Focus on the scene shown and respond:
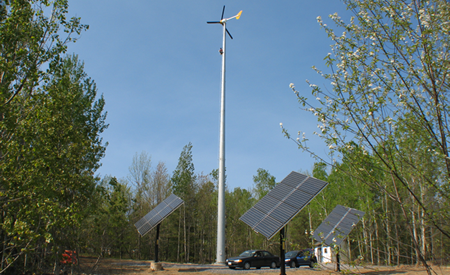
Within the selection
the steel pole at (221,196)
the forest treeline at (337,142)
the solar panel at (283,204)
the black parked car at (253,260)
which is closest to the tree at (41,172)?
the forest treeline at (337,142)

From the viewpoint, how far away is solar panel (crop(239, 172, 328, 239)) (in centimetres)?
782

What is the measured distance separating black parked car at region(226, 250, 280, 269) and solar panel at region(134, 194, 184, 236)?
601 centimetres

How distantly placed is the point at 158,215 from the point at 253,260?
7891mm

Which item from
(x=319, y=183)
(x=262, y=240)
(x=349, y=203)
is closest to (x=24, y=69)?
(x=319, y=183)

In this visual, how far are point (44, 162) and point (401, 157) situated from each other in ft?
18.5

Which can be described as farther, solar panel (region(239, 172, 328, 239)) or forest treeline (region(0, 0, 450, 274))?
solar panel (region(239, 172, 328, 239))

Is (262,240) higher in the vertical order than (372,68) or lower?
lower

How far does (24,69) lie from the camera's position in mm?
5922

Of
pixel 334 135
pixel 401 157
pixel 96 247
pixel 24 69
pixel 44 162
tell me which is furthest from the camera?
pixel 96 247

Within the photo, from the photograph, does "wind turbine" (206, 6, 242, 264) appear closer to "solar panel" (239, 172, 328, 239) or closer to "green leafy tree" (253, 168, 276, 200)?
"solar panel" (239, 172, 328, 239)

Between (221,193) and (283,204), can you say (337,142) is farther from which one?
(221,193)

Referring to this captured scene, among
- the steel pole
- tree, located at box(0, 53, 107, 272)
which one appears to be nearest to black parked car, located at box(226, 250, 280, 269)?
the steel pole

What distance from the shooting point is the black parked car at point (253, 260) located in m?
18.8

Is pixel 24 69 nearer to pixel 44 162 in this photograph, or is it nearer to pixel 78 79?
pixel 44 162
